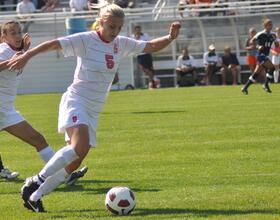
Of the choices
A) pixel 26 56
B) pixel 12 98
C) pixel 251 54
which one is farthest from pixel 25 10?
pixel 26 56

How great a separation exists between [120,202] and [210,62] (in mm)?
25281

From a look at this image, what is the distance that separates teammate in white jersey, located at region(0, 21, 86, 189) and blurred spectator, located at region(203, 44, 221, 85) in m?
22.8

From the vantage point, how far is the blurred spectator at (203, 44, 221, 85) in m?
33.2

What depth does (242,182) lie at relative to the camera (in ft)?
32.6

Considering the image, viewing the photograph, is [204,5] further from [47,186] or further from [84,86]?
[47,186]

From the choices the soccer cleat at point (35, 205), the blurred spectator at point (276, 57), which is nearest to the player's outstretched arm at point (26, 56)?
the soccer cleat at point (35, 205)

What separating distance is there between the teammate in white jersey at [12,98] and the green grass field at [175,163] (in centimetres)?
54

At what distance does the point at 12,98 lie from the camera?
10773 mm

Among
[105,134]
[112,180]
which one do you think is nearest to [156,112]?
[105,134]

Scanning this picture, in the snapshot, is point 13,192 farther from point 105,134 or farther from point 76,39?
point 105,134

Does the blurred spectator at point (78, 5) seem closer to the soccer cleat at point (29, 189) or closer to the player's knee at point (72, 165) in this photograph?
the player's knee at point (72, 165)

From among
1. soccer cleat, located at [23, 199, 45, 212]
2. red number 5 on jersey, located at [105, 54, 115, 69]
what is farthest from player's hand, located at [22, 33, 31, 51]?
soccer cleat, located at [23, 199, 45, 212]

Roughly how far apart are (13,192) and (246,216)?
3227 millimetres

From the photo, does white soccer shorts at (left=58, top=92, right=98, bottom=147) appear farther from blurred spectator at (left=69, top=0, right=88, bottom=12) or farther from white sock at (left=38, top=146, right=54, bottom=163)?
blurred spectator at (left=69, top=0, right=88, bottom=12)
